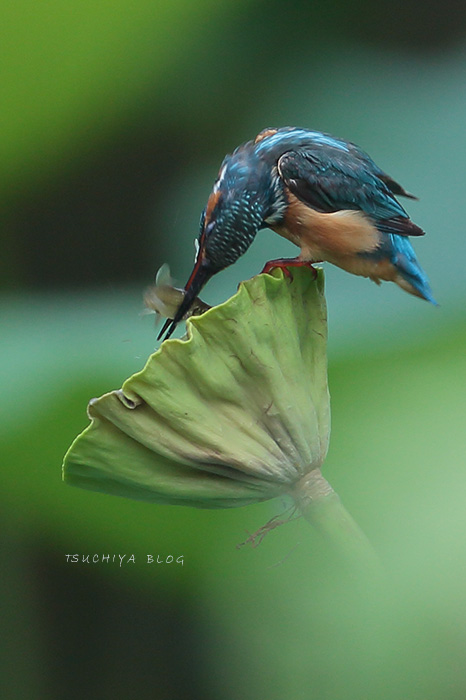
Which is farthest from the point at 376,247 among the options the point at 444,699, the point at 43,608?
the point at 43,608

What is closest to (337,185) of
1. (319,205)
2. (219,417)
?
(319,205)

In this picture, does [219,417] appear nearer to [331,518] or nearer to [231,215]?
[331,518]

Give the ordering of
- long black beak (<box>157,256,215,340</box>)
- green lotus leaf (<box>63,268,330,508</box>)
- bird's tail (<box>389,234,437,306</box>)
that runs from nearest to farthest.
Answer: green lotus leaf (<box>63,268,330,508</box>)
long black beak (<box>157,256,215,340</box>)
bird's tail (<box>389,234,437,306</box>)

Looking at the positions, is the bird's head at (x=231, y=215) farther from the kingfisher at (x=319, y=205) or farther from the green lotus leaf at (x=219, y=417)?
the green lotus leaf at (x=219, y=417)

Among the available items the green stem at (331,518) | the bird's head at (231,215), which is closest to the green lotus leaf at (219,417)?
the green stem at (331,518)

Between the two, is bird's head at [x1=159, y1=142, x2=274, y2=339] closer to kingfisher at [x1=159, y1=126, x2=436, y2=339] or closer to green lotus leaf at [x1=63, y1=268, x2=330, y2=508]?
kingfisher at [x1=159, y1=126, x2=436, y2=339]

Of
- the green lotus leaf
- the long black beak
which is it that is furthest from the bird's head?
the green lotus leaf

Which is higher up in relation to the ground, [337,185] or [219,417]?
[337,185]

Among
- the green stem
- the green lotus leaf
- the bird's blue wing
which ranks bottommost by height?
the green stem
